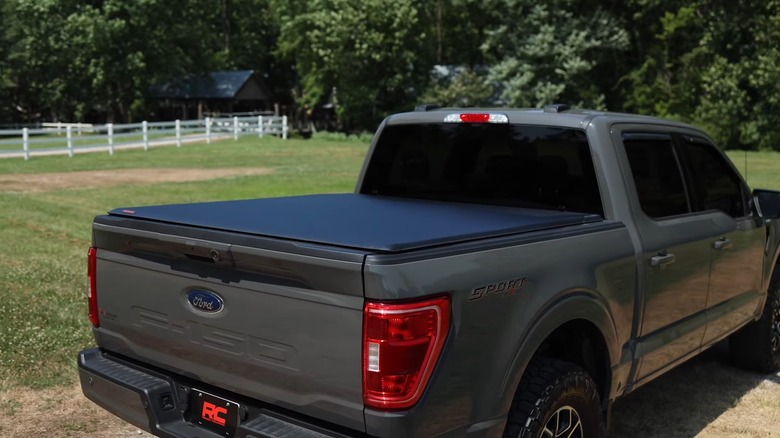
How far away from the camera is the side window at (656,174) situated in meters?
4.16

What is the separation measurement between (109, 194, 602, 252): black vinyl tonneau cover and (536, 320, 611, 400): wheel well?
1.66ft

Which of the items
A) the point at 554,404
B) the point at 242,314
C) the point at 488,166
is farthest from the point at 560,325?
the point at 488,166

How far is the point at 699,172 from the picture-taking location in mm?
4754

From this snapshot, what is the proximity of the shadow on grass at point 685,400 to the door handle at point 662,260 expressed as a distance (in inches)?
46.8

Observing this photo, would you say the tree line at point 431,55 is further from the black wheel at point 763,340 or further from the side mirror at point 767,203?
the side mirror at point 767,203

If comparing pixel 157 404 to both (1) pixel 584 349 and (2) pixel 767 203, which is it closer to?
(1) pixel 584 349

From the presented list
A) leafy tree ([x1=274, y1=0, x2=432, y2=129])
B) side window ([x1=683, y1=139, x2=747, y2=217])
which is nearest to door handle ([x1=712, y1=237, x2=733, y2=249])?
side window ([x1=683, y1=139, x2=747, y2=217])

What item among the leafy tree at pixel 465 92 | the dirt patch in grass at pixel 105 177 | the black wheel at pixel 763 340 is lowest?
the dirt patch in grass at pixel 105 177

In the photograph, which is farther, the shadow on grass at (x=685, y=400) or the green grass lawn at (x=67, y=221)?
the green grass lawn at (x=67, y=221)

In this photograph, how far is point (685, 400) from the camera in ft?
16.9

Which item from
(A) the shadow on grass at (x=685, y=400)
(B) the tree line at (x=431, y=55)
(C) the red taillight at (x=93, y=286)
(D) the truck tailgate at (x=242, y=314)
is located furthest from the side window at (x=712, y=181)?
(B) the tree line at (x=431, y=55)

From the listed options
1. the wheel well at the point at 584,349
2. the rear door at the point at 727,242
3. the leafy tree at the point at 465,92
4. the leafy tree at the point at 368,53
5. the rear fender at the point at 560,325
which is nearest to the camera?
the rear fender at the point at 560,325

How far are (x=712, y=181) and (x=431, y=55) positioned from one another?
49792 mm

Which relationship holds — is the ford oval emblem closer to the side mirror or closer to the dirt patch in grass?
the side mirror
